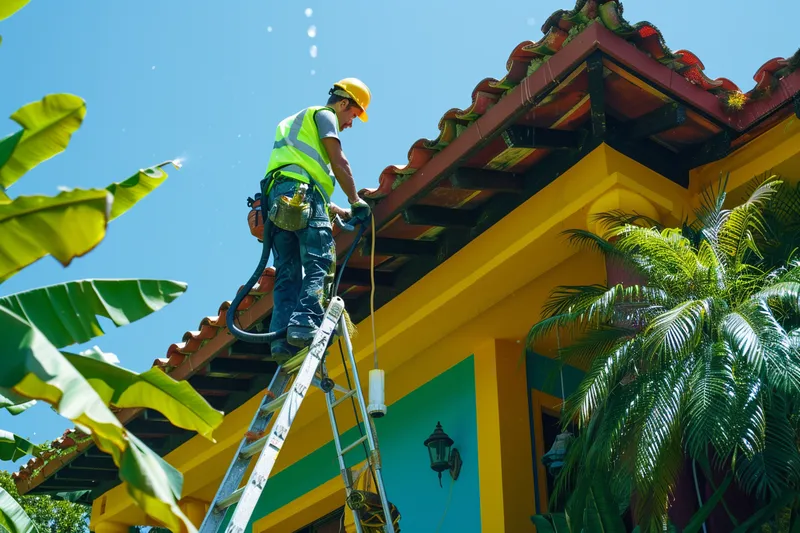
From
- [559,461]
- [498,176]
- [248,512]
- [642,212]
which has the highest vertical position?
[498,176]

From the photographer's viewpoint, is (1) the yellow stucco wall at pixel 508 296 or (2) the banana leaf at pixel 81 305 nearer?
(2) the banana leaf at pixel 81 305

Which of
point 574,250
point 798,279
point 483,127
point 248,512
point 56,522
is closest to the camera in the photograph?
point 248,512

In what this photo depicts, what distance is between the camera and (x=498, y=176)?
7918mm

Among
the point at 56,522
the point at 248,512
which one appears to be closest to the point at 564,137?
the point at 248,512

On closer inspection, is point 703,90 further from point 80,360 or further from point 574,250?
point 80,360

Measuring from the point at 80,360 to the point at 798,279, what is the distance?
11.9ft

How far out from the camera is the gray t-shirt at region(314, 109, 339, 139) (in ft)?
25.0

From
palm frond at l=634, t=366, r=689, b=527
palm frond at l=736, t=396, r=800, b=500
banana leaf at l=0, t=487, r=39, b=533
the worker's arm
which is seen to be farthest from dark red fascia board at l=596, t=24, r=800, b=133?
banana leaf at l=0, t=487, r=39, b=533

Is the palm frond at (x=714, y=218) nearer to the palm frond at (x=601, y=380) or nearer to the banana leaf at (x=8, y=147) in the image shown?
the palm frond at (x=601, y=380)

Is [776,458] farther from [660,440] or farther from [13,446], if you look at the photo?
[13,446]

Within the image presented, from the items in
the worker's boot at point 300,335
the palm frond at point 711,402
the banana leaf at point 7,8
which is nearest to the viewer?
the banana leaf at point 7,8

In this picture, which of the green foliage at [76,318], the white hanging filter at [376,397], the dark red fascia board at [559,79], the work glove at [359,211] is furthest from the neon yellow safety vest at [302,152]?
the green foliage at [76,318]

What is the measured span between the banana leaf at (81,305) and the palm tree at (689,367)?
2363mm

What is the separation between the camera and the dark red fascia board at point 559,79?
6750 millimetres
